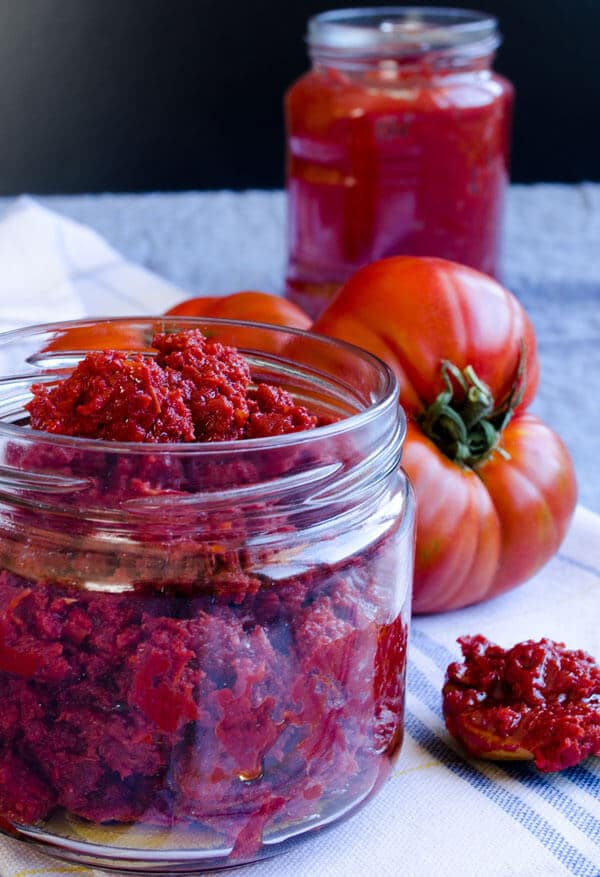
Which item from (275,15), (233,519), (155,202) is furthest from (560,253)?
(233,519)

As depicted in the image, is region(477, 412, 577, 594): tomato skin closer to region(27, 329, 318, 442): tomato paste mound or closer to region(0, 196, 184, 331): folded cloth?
region(27, 329, 318, 442): tomato paste mound

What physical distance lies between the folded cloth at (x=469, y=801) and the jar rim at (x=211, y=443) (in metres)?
0.31

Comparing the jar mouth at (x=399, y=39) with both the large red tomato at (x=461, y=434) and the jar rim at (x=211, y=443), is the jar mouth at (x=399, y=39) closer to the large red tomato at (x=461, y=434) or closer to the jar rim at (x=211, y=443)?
the large red tomato at (x=461, y=434)

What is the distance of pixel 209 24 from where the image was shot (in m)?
3.57

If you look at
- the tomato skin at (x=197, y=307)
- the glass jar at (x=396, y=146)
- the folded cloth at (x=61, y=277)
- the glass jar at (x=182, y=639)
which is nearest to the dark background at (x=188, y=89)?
the folded cloth at (x=61, y=277)

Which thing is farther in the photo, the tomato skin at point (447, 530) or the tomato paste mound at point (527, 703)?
the tomato skin at point (447, 530)

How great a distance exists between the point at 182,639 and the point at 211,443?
139 millimetres

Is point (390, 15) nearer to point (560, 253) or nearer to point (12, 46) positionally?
point (560, 253)

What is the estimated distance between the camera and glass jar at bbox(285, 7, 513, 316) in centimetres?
206

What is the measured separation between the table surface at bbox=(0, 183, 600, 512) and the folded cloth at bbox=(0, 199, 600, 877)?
2.55 feet

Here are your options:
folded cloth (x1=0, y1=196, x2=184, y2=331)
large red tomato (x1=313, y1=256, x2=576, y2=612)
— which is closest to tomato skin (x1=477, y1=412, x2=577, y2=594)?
large red tomato (x1=313, y1=256, x2=576, y2=612)

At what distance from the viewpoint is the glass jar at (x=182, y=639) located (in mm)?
849

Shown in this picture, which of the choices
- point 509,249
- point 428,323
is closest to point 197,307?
point 428,323

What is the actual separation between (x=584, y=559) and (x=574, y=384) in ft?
2.49
